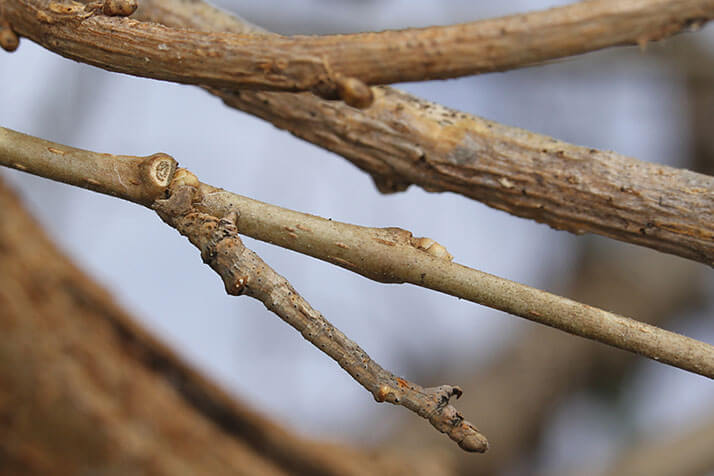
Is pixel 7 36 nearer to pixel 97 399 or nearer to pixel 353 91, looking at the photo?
pixel 353 91

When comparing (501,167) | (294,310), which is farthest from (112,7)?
(501,167)

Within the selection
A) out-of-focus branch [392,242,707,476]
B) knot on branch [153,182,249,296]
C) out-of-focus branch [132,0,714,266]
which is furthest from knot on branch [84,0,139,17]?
out-of-focus branch [392,242,707,476]

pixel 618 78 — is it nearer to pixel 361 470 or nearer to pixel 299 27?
pixel 299 27

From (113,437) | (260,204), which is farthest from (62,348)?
(260,204)

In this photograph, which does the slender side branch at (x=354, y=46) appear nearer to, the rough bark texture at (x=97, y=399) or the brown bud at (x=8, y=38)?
the brown bud at (x=8, y=38)

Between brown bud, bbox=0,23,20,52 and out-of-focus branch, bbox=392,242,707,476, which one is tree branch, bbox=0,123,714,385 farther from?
out-of-focus branch, bbox=392,242,707,476

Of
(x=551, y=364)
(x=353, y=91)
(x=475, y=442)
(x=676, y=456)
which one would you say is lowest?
(x=475, y=442)

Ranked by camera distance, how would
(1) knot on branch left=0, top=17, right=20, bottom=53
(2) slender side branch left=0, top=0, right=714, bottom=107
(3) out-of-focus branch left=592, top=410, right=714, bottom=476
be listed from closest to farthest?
(2) slender side branch left=0, top=0, right=714, bottom=107
(1) knot on branch left=0, top=17, right=20, bottom=53
(3) out-of-focus branch left=592, top=410, right=714, bottom=476
